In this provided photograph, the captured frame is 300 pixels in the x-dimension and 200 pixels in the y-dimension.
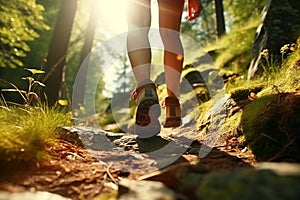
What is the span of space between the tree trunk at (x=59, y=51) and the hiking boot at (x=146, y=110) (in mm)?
3483

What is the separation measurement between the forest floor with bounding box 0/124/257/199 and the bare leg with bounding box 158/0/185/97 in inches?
24.1

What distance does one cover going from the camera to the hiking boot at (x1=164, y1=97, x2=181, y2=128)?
2.98 meters

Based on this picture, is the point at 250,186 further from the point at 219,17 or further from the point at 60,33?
the point at 219,17

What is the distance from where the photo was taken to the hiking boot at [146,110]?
272 centimetres

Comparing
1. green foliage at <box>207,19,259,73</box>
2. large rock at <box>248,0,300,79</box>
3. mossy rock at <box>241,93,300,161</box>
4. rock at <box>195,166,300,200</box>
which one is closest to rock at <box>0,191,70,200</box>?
rock at <box>195,166,300,200</box>

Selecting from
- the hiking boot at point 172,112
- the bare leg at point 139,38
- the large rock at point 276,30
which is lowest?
the hiking boot at point 172,112

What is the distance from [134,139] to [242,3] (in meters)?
11.9

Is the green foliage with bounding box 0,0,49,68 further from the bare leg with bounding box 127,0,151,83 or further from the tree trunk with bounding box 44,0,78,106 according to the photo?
the bare leg with bounding box 127,0,151,83

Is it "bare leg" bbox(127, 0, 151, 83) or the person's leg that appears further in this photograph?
"bare leg" bbox(127, 0, 151, 83)

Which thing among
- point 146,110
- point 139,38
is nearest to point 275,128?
point 146,110

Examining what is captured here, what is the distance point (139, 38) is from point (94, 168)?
1.25 m

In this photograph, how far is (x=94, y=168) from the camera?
6.68 feet

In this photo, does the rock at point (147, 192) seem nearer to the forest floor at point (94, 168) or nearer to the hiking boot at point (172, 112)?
the forest floor at point (94, 168)

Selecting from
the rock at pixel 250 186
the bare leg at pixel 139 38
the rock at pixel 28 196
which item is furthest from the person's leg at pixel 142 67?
the rock at pixel 250 186
